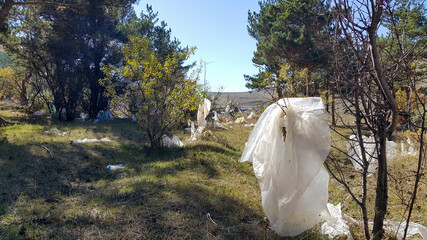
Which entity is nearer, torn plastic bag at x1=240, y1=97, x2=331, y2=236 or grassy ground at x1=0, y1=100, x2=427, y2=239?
torn plastic bag at x1=240, y1=97, x2=331, y2=236

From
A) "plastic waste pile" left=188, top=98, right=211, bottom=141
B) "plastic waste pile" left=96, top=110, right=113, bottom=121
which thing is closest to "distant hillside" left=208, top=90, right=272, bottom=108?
"plastic waste pile" left=188, top=98, right=211, bottom=141

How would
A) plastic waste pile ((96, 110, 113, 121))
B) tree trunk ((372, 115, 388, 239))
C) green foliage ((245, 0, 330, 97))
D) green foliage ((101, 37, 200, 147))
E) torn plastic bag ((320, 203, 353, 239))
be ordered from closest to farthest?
tree trunk ((372, 115, 388, 239)), torn plastic bag ((320, 203, 353, 239)), green foliage ((101, 37, 200, 147)), green foliage ((245, 0, 330, 97)), plastic waste pile ((96, 110, 113, 121))

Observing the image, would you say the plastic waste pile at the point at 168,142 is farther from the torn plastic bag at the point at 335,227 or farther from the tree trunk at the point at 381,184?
the tree trunk at the point at 381,184

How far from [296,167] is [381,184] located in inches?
26.9

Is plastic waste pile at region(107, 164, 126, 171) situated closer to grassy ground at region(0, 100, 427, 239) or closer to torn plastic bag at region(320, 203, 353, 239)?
grassy ground at region(0, 100, 427, 239)

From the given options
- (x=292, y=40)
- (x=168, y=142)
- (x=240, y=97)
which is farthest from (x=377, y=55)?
(x=240, y=97)

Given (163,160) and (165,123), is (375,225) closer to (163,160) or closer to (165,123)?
(163,160)

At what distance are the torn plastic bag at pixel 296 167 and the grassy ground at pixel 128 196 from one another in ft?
0.80

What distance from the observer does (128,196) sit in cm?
353

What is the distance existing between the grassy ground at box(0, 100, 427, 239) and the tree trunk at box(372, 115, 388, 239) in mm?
294

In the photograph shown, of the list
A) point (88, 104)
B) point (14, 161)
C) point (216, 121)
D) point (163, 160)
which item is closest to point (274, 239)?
point (163, 160)

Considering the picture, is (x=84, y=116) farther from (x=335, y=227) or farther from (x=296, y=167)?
(x=335, y=227)

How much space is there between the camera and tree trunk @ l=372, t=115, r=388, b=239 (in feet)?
6.82

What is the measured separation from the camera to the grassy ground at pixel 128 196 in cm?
263
